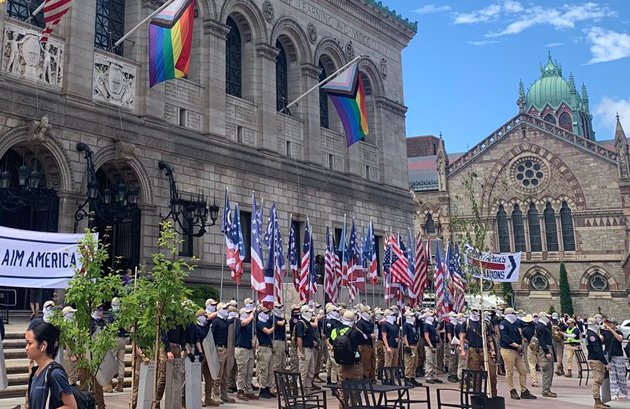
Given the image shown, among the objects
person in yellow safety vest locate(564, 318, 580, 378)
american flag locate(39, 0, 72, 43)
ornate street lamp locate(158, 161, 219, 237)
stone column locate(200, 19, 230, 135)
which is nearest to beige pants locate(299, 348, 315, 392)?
ornate street lamp locate(158, 161, 219, 237)

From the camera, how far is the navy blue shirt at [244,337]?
583 inches

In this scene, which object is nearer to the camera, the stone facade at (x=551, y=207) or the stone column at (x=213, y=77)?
the stone column at (x=213, y=77)

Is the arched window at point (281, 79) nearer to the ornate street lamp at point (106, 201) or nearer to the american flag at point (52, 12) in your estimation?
the ornate street lamp at point (106, 201)

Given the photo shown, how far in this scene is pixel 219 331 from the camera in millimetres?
14258

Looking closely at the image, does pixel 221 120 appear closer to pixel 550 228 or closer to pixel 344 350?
pixel 344 350

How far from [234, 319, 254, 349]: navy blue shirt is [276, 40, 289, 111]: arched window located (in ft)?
59.4

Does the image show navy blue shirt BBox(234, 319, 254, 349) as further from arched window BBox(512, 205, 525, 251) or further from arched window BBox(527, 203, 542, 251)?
arched window BBox(527, 203, 542, 251)

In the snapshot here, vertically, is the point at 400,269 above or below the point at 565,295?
above

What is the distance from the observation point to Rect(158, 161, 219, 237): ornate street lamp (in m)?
23.0

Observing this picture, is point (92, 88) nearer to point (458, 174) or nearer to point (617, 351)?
point (617, 351)

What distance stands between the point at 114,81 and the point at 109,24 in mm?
2832

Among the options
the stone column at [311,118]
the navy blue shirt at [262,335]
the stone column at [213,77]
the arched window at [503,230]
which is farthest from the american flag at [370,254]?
the arched window at [503,230]

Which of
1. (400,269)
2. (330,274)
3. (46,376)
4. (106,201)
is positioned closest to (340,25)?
(400,269)

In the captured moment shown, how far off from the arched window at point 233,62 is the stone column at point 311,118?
153 inches
